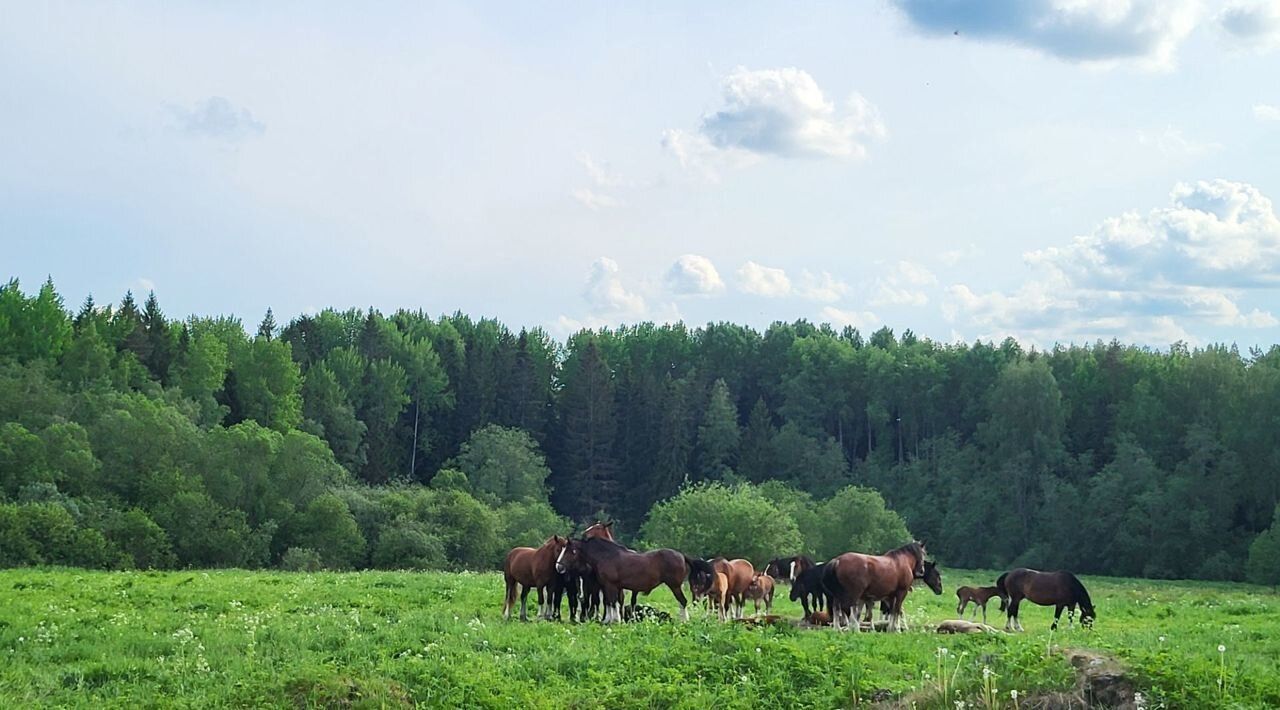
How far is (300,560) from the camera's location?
60.0 metres

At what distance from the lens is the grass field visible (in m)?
15.5

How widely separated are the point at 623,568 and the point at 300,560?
4089 cm

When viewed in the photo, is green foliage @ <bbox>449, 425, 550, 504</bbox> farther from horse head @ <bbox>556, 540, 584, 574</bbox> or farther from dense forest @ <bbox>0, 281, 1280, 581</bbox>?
horse head @ <bbox>556, 540, 584, 574</bbox>

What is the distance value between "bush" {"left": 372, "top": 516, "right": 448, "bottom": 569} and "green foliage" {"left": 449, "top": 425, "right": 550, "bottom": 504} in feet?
83.7

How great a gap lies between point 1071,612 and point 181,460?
54.0 metres

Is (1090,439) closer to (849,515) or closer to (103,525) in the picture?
(849,515)

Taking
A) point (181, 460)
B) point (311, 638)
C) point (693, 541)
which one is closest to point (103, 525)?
point (181, 460)

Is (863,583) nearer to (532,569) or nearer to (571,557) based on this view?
(571,557)

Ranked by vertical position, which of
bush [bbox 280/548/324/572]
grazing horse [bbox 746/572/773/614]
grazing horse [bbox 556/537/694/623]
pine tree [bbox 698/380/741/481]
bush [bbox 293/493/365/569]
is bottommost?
bush [bbox 280/548/324/572]

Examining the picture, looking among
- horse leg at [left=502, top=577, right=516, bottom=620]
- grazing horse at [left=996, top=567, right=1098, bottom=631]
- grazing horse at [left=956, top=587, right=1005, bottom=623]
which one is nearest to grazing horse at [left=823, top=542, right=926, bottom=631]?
grazing horse at [left=996, top=567, right=1098, bottom=631]

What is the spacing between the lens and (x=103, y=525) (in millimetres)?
56062

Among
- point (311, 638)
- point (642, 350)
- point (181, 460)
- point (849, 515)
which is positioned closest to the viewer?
point (311, 638)

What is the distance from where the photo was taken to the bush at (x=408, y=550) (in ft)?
210

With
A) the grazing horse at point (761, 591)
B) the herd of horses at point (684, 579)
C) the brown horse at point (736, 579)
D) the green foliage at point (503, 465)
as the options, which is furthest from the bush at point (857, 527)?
the herd of horses at point (684, 579)
